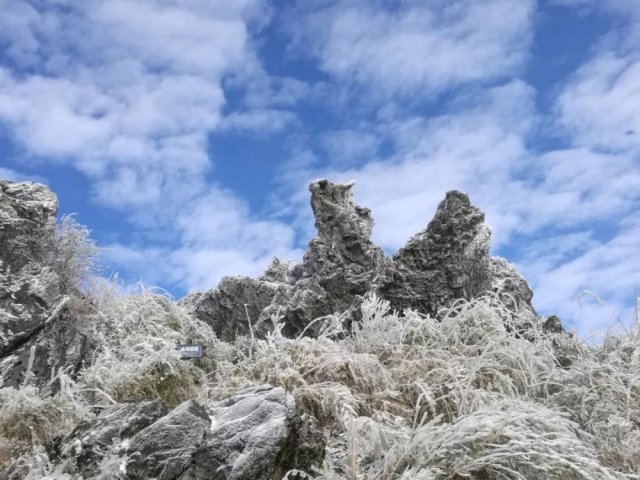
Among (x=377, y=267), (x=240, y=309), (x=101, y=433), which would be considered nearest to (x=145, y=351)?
(x=240, y=309)

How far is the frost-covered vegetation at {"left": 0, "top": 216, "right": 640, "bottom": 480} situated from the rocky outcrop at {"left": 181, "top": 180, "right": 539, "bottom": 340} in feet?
1.53

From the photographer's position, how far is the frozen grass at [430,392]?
446 centimetres

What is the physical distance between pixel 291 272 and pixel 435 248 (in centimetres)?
217

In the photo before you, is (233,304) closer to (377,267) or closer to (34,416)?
Result: (377,267)

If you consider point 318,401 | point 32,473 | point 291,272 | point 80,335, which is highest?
point 291,272

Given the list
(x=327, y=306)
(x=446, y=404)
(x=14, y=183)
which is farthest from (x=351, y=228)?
(x=14, y=183)

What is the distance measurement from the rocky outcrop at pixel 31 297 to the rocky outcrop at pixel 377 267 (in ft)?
8.45

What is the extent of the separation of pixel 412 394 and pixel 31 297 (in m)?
4.15

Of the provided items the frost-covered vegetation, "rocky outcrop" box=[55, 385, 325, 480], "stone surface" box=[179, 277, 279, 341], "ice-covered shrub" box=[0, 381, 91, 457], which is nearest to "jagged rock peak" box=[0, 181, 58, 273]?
the frost-covered vegetation

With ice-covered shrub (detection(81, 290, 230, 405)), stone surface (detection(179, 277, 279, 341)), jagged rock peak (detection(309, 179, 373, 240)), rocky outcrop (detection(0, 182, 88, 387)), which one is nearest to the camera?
ice-covered shrub (detection(81, 290, 230, 405))

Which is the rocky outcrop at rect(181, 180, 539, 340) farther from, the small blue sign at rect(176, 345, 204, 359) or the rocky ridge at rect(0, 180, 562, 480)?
the small blue sign at rect(176, 345, 204, 359)

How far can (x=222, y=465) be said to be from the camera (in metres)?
4.07

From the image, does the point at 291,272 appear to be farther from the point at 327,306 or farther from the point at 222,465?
the point at 222,465

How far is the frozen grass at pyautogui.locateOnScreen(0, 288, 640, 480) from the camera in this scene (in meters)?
4.46
